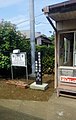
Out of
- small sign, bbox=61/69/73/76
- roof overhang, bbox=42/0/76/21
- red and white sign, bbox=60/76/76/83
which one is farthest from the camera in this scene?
small sign, bbox=61/69/73/76

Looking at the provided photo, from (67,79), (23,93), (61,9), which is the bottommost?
(23,93)

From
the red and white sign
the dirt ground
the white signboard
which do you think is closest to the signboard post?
the white signboard

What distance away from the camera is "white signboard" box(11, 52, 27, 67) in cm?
1058

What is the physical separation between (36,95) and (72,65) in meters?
1.88

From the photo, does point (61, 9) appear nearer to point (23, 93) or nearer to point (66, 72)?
point (66, 72)

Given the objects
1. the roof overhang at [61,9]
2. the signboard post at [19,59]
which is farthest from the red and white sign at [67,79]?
the signboard post at [19,59]

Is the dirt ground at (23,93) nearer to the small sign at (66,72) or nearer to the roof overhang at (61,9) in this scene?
the small sign at (66,72)

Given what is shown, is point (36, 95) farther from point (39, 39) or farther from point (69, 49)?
point (39, 39)

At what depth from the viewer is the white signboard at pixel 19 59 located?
416 inches

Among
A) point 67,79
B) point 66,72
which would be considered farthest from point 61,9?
point 67,79

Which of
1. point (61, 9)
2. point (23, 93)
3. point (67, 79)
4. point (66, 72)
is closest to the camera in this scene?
point (61, 9)

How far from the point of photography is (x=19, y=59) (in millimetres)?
10719

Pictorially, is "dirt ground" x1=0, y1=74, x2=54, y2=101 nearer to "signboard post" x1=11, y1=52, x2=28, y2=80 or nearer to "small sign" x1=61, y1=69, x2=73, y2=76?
"small sign" x1=61, y1=69, x2=73, y2=76

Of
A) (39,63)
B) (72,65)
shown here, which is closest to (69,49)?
(72,65)
